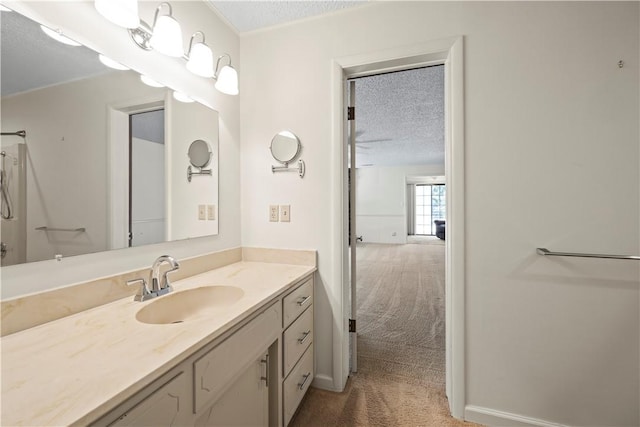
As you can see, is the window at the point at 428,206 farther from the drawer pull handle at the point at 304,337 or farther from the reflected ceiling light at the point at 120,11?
the reflected ceiling light at the point at 120,11

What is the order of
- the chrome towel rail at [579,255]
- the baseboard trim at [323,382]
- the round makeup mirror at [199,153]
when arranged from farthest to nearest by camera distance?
the baseboard trim at [323,382]
the round makeup mirror at [199,153]
the chrome towel rail at [579,255]

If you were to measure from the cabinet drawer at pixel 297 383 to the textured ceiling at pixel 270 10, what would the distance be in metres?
2.08

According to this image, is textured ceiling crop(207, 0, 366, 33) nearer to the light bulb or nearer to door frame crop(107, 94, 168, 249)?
the light bulb

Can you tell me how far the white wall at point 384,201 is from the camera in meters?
8.00

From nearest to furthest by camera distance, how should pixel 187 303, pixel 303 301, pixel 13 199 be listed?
pixel 13 199 → pixel 187 303 → pixel 303 301

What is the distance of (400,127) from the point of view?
13.9 ft

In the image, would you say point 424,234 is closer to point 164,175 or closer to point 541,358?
point 541,358

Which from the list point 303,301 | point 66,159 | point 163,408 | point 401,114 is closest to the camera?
point 163,408

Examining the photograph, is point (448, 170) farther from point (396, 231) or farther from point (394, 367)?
point (396, 231)

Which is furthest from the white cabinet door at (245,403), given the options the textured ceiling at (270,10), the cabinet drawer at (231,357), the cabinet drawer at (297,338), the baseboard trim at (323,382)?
the textured ceiling at (270,10)

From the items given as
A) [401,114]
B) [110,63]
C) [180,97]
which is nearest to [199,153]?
[180,97]

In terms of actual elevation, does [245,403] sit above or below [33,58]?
below

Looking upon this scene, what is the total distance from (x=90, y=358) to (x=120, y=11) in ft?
3.98

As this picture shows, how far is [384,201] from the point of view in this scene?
8203 mm
